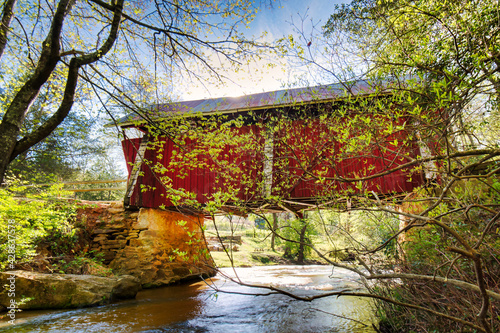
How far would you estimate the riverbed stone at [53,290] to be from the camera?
161 inches

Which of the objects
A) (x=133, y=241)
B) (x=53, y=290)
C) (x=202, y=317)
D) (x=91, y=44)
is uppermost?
(x=91, y=44)

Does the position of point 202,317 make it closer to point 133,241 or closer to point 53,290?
point 53,290

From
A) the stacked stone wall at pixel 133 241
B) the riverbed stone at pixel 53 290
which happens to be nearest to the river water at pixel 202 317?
the riverbed stone at pixel 53 290

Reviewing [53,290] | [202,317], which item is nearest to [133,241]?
[53,290]

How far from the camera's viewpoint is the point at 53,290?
176 inches

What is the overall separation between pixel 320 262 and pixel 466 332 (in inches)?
540

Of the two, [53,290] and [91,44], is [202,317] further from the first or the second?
[91,44]

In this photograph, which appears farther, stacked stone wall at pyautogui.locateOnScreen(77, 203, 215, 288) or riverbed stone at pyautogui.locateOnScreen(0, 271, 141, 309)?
stacked stone wall at pyautogui.locateOnScreen(77, 203, 215, 288)

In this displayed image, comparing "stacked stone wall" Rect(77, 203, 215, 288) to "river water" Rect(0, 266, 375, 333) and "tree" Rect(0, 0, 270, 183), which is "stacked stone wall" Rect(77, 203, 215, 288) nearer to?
"river water" Rect(0, 266, 375, 333)

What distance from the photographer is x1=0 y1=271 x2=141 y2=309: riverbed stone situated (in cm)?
408

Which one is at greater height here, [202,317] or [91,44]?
[91,44]

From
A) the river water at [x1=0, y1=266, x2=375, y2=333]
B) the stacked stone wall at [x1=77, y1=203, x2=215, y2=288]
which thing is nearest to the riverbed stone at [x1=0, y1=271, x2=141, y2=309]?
the river water at [x1=0, y1=266, x2=375, y2=333]

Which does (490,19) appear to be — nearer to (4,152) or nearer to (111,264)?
(4,152)

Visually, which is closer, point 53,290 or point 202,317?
point 202,317
